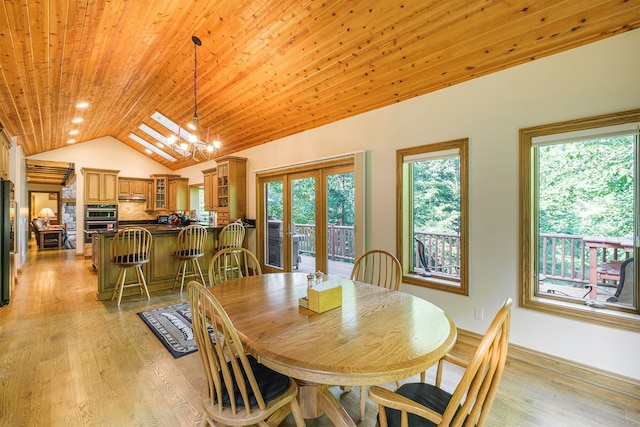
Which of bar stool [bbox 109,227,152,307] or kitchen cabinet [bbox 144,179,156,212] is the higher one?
kitchen cabinet [bbox 144,179,156,212]

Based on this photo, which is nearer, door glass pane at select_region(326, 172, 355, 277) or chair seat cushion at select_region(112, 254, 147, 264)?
chair seat cushion at select_region(112, 254, 147, 264)

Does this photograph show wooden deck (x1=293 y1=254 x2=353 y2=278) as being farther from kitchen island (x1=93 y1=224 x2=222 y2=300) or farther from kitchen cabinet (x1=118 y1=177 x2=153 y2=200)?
kitchen cabinet (x1=118 y1=177 x2=153 y2=200)

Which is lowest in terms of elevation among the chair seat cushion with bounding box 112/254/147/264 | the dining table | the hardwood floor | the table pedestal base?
the hardwood floor

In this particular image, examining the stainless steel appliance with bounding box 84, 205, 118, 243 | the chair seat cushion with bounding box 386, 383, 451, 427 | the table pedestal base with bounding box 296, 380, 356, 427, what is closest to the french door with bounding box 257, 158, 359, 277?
the table pedestal base with bounding box 296, 380, 356, 427

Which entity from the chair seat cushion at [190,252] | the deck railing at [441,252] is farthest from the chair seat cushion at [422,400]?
the chair seat cushion at [190,252]

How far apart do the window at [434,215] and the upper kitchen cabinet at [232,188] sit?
3538 millimetres

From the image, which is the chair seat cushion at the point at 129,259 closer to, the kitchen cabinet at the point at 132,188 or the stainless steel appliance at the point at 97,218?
the stainless steel appliance at the point at 97,218

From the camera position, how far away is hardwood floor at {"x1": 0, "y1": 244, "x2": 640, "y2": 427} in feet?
6.05

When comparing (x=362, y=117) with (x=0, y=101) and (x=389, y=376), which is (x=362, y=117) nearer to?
(x=389, y=376)

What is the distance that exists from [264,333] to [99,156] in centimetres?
925

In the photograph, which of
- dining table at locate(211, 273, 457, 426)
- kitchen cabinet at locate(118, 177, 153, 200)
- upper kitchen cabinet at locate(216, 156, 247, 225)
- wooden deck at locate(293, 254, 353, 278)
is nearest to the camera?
dining table at locate(211, 273, 457, 426)

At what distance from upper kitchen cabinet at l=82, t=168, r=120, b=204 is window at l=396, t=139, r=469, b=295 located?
8.10 meters

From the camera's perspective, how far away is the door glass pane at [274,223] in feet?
17.3

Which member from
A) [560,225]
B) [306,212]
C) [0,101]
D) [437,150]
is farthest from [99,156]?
[560,225]
